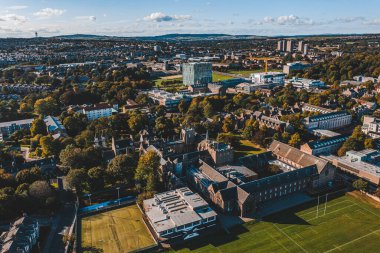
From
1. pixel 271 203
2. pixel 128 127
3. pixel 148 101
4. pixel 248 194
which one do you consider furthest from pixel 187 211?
pixel 148 101

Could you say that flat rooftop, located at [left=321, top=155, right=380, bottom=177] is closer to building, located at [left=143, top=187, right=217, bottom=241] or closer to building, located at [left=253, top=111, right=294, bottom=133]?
building, located at [left=253, top=111, right=294, bottom=133]

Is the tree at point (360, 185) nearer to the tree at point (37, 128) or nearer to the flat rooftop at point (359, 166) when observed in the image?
the flat rooftop at point (359, 166)

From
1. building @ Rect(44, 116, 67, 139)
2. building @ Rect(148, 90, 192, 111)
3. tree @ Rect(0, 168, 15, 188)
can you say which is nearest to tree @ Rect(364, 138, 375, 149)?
building @ Rect(148, 90, 192, 111)

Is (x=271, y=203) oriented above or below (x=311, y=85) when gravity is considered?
below

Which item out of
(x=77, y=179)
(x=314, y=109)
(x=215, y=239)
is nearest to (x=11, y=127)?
(x=77, y=179)

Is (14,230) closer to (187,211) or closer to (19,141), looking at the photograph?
(187,211)

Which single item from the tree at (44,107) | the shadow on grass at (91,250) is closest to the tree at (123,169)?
the shadow on grass at (91,250)

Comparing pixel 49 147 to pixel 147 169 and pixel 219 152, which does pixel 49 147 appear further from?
pixel 219 152
